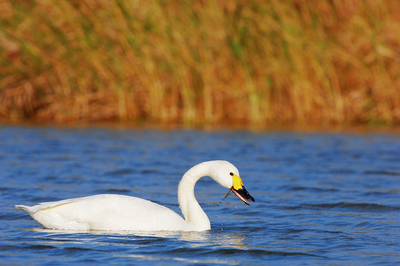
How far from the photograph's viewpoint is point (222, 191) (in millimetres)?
8250

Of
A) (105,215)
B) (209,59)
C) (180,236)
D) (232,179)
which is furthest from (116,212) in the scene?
(209,59)

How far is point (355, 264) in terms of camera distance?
15.0ft

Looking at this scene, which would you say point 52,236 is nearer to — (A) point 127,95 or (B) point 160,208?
(B) point 160,208

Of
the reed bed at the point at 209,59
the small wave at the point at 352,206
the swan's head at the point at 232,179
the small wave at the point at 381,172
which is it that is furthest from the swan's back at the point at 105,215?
the reed bed at the point at 209,59

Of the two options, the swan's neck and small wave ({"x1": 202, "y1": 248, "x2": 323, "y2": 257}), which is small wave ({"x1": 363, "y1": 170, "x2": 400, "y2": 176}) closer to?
the swan's neck

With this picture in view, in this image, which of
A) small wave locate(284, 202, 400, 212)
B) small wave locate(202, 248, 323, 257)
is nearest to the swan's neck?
small wave locate(202, 248, 323, 257)

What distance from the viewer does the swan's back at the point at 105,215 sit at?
5.44m

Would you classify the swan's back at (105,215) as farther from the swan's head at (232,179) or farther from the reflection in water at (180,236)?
the swan's head at (232,179)

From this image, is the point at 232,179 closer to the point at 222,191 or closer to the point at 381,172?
the point at 222,191

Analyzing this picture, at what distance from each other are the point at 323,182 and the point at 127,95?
7.27 metres

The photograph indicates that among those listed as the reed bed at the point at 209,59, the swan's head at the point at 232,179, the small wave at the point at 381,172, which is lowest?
the small wave at the point at 381,172

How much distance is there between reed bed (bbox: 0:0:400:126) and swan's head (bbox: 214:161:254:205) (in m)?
7.94

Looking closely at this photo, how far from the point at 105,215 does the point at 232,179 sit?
3.79 feet

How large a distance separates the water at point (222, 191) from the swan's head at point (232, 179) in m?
0.39
